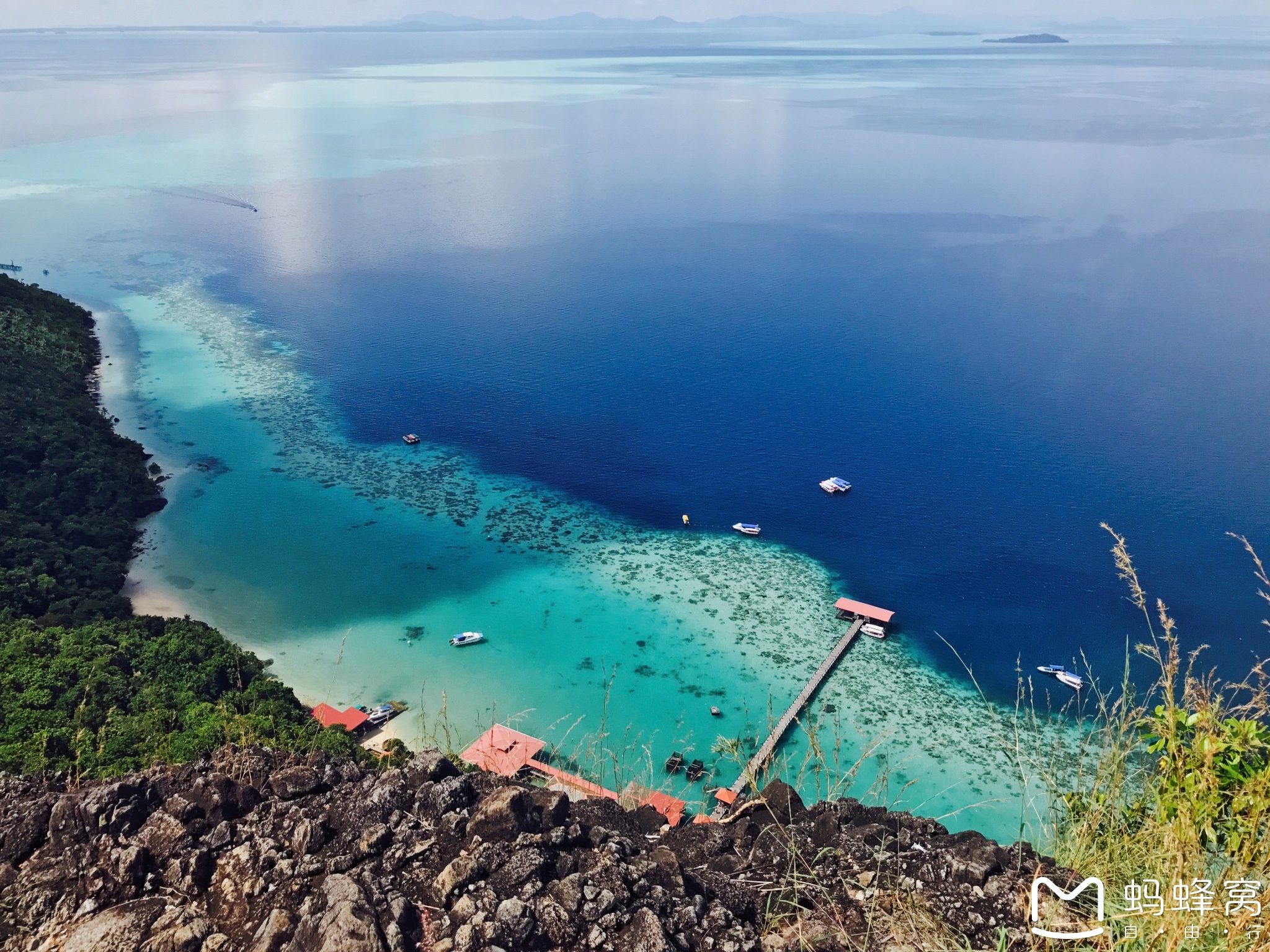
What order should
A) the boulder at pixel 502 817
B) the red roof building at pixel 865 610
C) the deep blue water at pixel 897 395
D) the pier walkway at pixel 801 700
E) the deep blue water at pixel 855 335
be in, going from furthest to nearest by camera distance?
the deep blue water at pixel 855 335, the deep blue water at pixel 897 395, the red roof building at pixel 865 610, the pier walkway at pixel 801 700, the boulder at pixel 502 817

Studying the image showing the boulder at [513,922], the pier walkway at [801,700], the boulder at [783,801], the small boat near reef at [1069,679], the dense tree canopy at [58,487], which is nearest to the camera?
the boulder at [513,922]

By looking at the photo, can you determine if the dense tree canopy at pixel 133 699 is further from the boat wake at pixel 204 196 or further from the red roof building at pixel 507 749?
the boat wake at pixel 204 196

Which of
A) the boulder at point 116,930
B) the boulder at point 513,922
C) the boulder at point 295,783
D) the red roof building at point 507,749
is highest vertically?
the boulder at point 513,922

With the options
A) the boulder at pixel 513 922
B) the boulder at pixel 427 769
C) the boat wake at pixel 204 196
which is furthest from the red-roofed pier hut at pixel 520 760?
the boat wake at pixel 204 196

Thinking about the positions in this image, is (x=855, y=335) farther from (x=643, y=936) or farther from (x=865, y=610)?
(x=643, y=936)

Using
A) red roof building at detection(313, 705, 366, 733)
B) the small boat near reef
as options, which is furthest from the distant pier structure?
red roof building at detection(313, 705, 366, 733)

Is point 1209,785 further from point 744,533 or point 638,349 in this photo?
point 638,349
